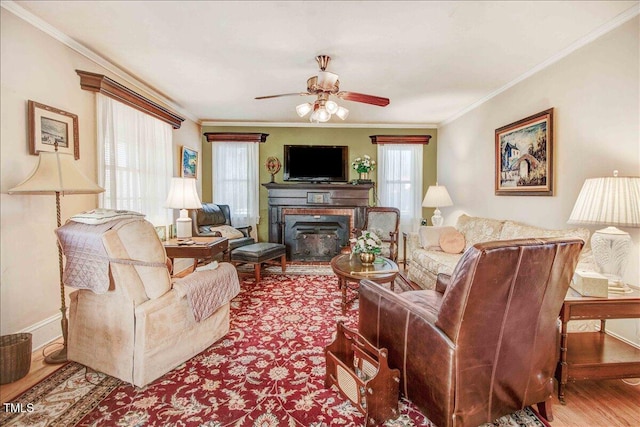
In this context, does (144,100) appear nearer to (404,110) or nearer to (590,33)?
(404,110)

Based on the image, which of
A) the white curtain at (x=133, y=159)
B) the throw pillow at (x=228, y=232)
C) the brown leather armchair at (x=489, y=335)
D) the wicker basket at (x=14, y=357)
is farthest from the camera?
the throw pillow at (x=228, y=232)

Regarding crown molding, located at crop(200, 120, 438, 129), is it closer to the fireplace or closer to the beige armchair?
the fireplace

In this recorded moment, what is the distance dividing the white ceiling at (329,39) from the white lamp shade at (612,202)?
4.16 ft

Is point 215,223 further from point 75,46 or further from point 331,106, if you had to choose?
point 331,106

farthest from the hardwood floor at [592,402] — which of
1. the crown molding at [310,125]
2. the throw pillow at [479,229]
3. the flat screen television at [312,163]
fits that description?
the crown molding at [310,125]

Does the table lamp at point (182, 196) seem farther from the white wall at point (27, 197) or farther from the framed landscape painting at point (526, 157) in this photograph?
the framed landscape painting at point (526, 157)

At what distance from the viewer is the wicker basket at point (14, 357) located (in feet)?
5.89

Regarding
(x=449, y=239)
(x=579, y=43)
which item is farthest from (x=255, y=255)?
(x=579, y=43)

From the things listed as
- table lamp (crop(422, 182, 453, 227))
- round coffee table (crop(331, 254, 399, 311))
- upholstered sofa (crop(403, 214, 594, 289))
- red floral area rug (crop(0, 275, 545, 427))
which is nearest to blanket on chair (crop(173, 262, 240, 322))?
red floral area rug (crop(0, 275, 545, 427))

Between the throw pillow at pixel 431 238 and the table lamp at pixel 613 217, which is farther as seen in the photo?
the throw pillow at pixel 431 238

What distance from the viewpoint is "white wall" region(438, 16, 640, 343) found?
2195mm

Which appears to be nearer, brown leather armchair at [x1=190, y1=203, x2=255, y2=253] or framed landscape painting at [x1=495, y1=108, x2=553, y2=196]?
framed landscape painting at [x1=495, y1=108, x2=553, y2=196]

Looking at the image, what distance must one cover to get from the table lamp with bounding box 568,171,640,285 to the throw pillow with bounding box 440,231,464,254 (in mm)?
1797

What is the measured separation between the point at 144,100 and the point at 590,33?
4.35 m
